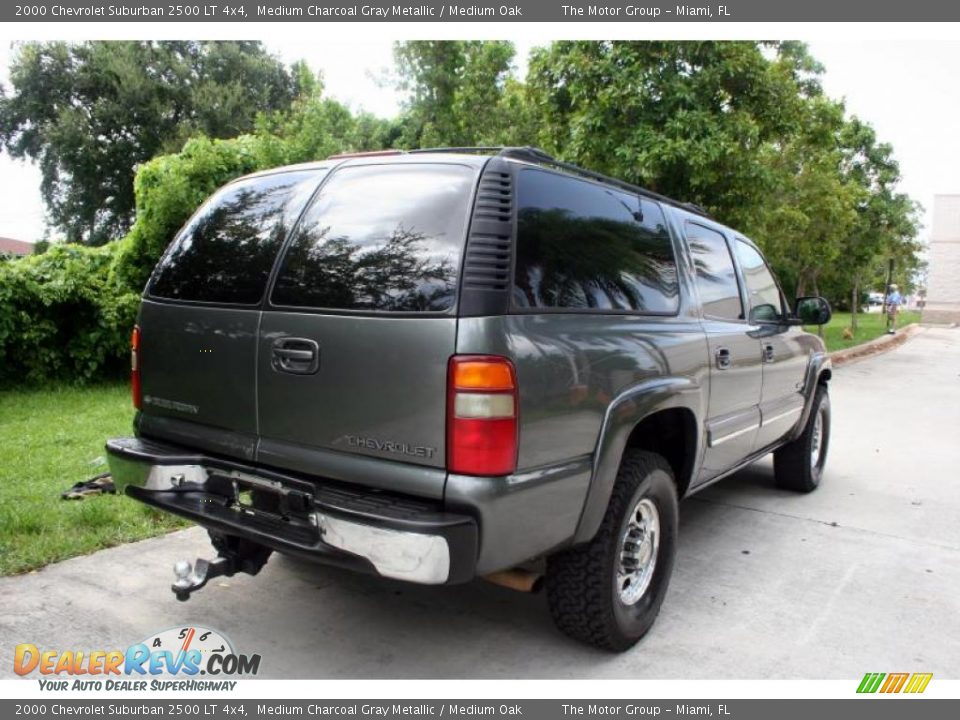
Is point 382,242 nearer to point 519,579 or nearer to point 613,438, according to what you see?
point 613,438

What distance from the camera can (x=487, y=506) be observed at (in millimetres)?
2324

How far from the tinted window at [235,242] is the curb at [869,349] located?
12790 mm

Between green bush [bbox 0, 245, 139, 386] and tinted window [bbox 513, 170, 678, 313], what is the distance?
637cm

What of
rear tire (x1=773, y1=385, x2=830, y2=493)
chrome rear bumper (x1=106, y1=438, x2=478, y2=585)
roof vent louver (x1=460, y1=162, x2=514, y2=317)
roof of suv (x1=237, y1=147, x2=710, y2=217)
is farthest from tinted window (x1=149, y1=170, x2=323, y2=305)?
rear tire (x1=773, y1=385, x2=830, y2=493)

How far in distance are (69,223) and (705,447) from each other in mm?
30204

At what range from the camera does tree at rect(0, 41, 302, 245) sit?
25.4 m

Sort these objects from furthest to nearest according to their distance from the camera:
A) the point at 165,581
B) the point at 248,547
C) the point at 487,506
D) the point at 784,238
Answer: the point at 784,238 → the point at 165,581 → the point at 248,547 → the point at 487,506

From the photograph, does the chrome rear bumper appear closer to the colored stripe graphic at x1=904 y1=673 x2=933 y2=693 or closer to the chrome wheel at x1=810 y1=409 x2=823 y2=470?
the colored stripe graphic at x1=904 y1=673 x2=933 y2=693

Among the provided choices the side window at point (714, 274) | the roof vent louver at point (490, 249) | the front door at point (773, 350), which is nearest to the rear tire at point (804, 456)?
the front door at point (773, 350)

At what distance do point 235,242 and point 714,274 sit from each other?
2.51 meters

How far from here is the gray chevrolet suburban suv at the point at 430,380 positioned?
2.36 meters

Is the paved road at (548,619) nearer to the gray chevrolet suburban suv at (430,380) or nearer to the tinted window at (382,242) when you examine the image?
the gray chevrolet suburban suv at (430,380)

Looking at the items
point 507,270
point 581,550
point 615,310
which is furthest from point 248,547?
point 615,310

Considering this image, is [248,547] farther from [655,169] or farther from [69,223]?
[69,223]
